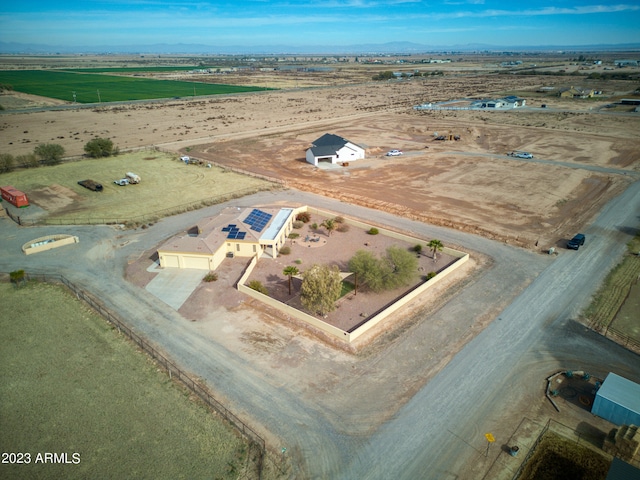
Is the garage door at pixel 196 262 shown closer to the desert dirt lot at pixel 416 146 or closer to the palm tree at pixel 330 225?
the palm tree at pixel 330 225

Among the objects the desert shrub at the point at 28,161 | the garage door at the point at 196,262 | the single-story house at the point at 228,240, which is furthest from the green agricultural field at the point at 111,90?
the garage door at the point at 196,262

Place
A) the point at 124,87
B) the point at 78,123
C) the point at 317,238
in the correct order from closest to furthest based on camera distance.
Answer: the point at 317,238, the point at 78,123, the point at 124,87

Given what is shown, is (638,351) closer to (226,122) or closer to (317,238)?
(317,238)

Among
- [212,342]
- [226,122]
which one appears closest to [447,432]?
[212,342]

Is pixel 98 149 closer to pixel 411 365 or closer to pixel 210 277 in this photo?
pixel 210 277

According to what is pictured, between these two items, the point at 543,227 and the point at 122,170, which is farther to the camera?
the point at 122,170

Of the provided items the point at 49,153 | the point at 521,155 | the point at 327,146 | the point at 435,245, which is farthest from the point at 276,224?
the point at 521,155
